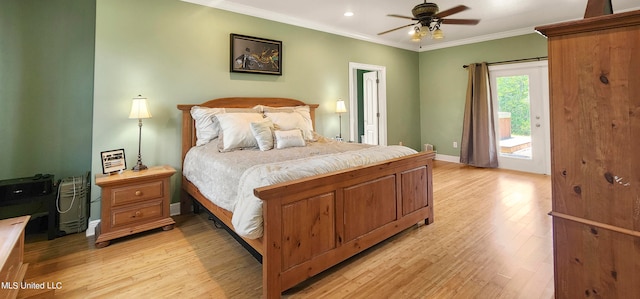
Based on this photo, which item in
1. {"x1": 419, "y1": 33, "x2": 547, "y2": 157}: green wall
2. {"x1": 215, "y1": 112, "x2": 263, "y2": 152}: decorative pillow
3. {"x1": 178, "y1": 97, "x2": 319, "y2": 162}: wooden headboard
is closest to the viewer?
{"x1": 215, "y1": 112, "x2": 263, "y2": 152}: decorative pillow

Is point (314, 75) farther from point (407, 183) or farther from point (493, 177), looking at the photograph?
point (493, 177)

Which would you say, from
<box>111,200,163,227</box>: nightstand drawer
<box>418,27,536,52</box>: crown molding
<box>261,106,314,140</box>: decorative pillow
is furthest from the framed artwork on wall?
<box>418,27,536,52</box>: crown molding

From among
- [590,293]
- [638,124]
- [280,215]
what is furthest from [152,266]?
[638,124]

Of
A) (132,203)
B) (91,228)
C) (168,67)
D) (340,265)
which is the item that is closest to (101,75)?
(168,67)

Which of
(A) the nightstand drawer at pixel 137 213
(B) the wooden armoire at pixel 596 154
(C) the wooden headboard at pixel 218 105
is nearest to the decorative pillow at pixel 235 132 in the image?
(C) the wooden headboard at pixel 218 105

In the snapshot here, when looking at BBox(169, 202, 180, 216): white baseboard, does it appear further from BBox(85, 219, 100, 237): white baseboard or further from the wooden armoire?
the wooden armoire

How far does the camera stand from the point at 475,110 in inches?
216

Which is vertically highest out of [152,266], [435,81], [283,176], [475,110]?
[435,81]

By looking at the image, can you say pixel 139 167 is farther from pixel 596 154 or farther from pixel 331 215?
pixel 596 154

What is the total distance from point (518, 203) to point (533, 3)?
2668 millimetres

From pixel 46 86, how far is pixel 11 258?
6.61 ft

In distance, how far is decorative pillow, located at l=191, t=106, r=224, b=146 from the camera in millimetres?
3090

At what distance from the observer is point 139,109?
2.74 m

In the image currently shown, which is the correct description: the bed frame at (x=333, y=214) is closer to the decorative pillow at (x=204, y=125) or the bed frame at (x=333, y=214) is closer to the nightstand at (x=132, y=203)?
the nightstand at (x=132, y=203)
